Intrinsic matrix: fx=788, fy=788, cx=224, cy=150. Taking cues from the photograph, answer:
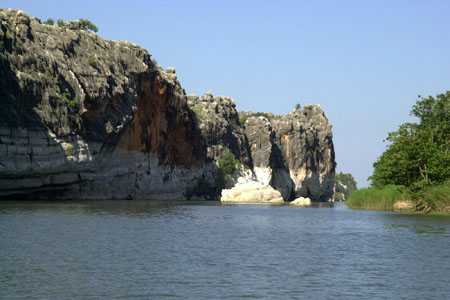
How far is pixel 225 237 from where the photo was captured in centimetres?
4247

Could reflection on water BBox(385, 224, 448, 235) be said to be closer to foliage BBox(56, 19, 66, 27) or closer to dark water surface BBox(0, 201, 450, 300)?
dark water surface BBox(0, 201, 450, 300)

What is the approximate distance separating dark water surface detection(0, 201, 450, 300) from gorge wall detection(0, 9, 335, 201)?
4045 centimetres

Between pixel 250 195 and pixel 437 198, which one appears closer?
pixel 437 198

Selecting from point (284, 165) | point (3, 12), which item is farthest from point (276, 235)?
point (284, 165)

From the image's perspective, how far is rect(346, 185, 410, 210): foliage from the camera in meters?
73.4

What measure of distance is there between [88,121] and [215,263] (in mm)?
72379

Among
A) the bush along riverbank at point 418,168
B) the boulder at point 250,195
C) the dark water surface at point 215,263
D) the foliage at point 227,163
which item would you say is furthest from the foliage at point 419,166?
the foliage at point 227,163

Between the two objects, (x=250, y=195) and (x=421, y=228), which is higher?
(x=250, y=195)

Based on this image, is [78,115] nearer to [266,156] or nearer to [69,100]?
[69,100]

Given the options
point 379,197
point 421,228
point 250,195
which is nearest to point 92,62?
point 379,197

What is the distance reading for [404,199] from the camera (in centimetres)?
7250

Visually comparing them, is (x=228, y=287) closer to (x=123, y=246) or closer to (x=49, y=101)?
(x=123, y=246)

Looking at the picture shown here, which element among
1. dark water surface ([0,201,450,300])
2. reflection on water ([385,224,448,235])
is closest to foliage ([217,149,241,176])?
reflection on water ([385,224,448,235])

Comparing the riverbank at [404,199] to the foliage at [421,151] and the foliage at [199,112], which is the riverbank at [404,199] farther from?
the foliage at [199,112]
